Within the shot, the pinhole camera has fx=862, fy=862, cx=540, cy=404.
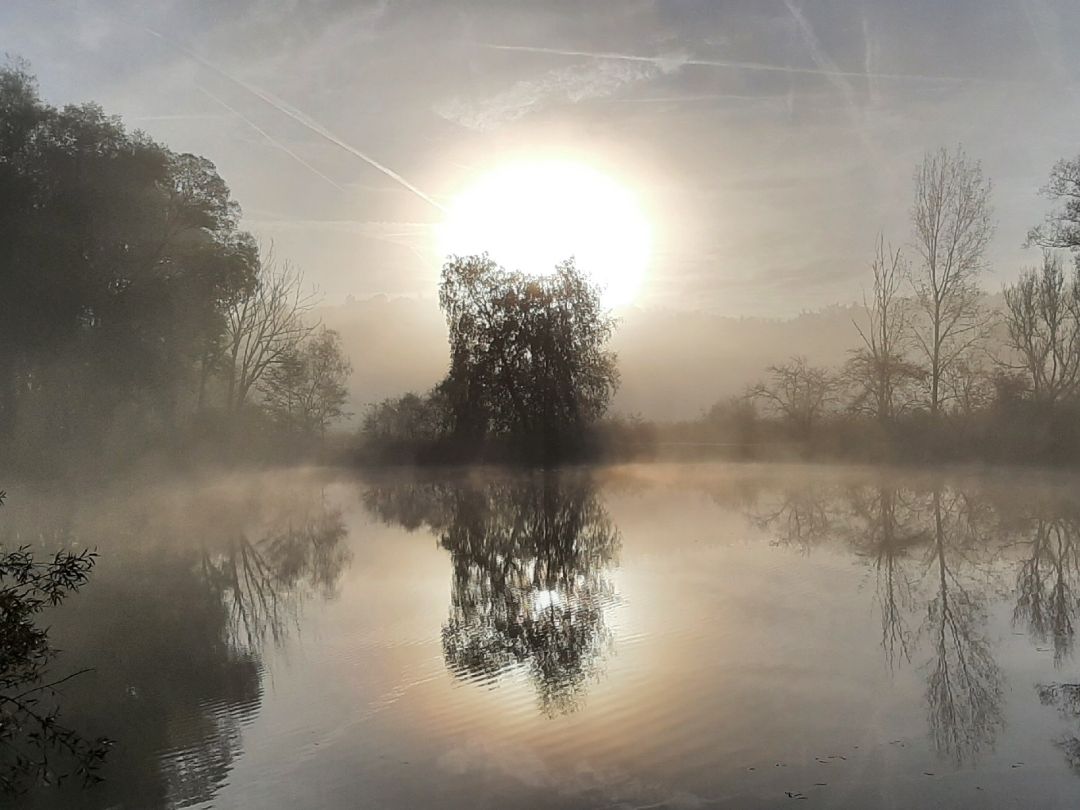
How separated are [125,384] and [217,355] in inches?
236

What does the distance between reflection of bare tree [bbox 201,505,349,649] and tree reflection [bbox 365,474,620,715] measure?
2186 mm

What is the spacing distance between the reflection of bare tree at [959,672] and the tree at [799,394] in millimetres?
25403

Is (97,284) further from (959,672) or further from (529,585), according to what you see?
(959,672)

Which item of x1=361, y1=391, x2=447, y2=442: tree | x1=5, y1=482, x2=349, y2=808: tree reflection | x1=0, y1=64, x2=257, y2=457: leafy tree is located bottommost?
x1=5, y1=482, x2=349, y2=808: tree reflection

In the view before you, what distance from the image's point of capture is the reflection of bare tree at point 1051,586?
8.78 m

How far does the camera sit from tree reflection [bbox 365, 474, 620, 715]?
27.8 feet

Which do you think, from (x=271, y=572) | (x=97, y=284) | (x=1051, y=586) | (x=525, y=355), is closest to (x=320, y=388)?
(x=525, y=355)

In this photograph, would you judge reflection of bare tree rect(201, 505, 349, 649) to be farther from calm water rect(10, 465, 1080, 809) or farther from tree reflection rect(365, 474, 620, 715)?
tree reflection rect(365, 474, 620, 715)

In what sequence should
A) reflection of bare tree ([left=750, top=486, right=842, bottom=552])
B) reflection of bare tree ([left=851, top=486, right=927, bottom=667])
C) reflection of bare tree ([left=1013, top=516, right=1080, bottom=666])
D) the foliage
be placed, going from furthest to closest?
reflection of bare tree ([left=750, top=486, right=842, bottom=552]) < reflection of bare tree ([left=851, top=486, right=927, bottom=667]) < reflection of bare tree ([left=1013, top=516, right=1080, bottom=666]) < the foliage

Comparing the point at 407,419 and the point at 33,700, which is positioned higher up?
the point at 407,419

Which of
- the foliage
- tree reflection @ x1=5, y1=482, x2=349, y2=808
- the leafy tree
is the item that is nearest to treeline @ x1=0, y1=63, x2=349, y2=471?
the leafy tree

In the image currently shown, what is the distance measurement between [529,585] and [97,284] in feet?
66.6

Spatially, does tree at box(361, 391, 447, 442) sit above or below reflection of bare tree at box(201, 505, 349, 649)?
above

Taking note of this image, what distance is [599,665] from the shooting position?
27.3ft
